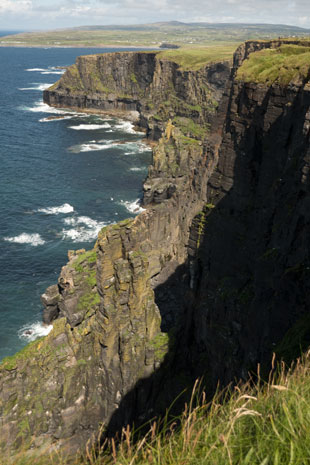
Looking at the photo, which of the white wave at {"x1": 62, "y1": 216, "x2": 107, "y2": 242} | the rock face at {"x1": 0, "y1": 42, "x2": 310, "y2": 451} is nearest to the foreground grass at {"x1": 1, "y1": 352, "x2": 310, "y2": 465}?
the rock face at {"x1": 0, "y1": 42, "x2": 310, "y2": 451}

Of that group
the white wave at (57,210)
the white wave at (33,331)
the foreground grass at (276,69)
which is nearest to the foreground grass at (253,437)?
the foreground grass at (276,69)

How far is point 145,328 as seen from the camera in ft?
109

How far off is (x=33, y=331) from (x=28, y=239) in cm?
2999

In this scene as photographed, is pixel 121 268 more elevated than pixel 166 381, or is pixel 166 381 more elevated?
pixel 121 268

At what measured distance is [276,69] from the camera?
2842 cm

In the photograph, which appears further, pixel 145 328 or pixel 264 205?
pixel 145 328

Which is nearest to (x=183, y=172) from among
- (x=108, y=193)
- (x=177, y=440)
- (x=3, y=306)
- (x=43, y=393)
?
(x=108, y=193)

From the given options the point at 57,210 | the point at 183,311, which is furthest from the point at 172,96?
the point at 183,311

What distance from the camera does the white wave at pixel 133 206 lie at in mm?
94512

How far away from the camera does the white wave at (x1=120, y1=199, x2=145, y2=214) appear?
94.5 meters

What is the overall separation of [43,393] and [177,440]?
2930 centimetres

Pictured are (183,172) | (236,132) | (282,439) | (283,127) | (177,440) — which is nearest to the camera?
(282,439)

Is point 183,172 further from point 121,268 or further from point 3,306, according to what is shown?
point 121,268

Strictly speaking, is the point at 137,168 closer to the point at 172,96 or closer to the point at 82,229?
the point at 82,229
